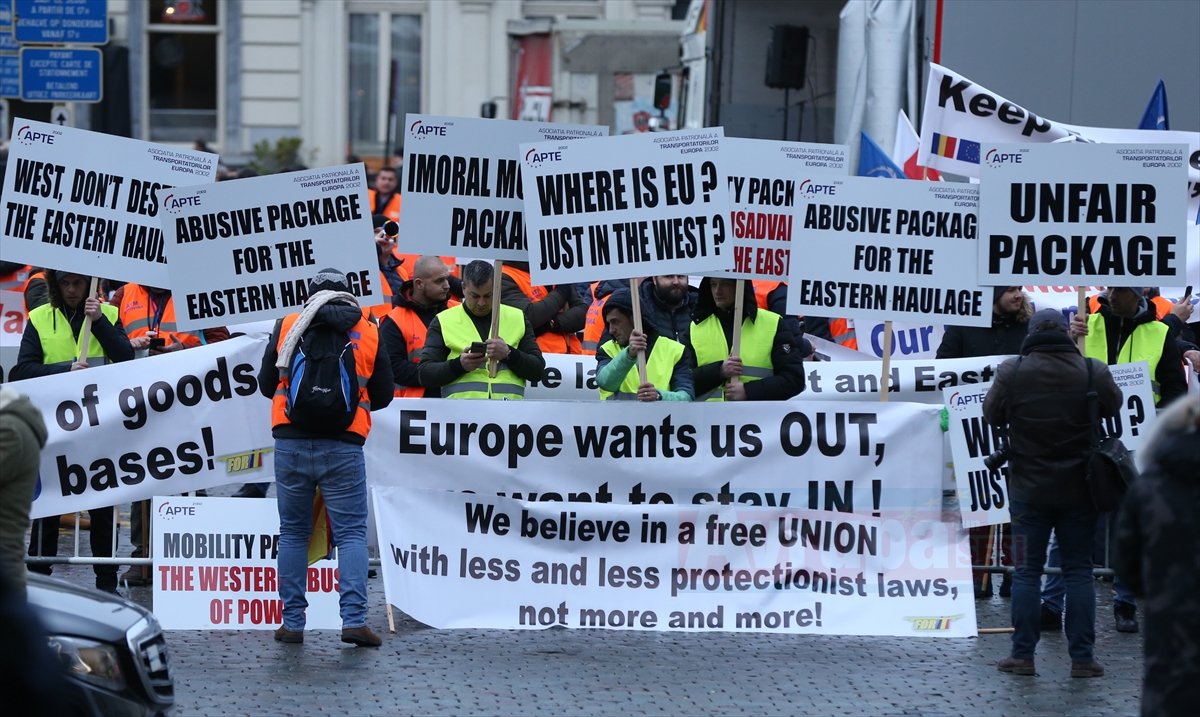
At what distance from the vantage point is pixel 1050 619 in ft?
33.4

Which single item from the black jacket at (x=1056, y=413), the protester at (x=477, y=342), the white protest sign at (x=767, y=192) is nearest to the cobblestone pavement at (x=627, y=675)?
the black jacket at (x=1056, y=413)

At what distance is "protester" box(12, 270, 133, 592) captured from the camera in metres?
10.6

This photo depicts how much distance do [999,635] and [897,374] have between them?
2.59 meters

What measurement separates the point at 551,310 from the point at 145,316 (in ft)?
8.50

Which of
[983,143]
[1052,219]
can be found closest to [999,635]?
[1052,219]

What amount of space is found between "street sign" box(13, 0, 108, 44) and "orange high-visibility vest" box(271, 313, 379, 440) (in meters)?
11.2

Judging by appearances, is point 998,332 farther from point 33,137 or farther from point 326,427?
point 33,137

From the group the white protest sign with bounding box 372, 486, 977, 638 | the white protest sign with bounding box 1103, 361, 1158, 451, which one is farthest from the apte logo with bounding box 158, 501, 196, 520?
the white protest sign with bounding box 1103, 361, 1158, 451

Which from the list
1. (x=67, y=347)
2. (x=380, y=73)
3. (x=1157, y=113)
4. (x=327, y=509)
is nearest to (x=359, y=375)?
(x=327, y=509)

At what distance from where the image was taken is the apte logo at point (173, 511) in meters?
9.74

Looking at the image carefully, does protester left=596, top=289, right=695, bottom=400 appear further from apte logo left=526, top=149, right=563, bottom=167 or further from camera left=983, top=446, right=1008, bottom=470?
camera left=983, top=446, right=1008, bottom=470

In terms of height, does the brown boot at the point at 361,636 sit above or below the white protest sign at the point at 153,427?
below

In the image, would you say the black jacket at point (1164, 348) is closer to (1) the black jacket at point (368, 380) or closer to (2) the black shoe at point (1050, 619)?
(2) the black shoe at point (1050, 619)

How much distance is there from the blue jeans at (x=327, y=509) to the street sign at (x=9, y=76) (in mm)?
12837
